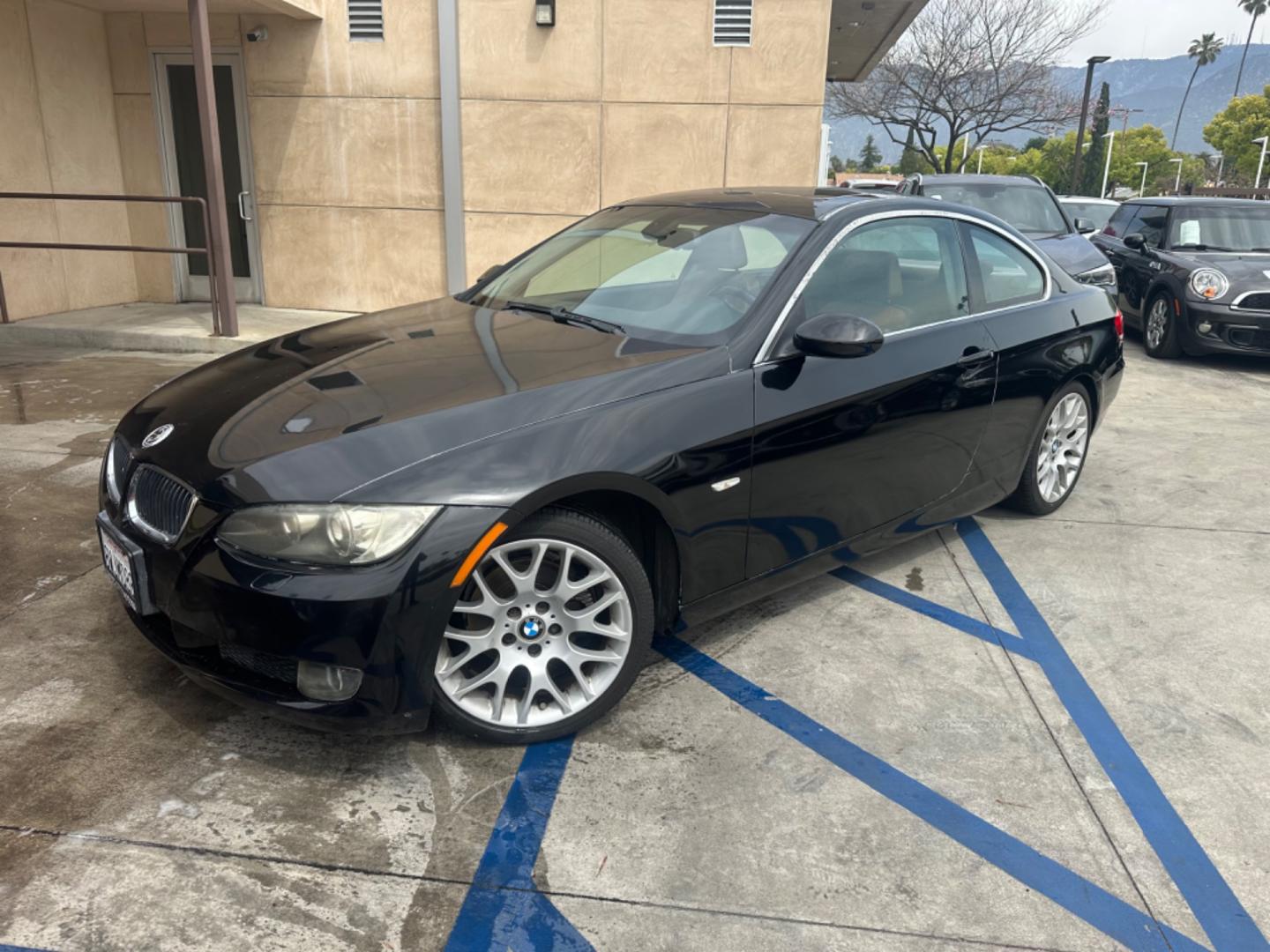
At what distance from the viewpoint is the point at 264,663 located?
257 cm

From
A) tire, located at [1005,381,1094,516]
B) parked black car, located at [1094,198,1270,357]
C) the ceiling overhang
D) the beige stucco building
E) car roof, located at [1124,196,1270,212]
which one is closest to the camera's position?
tire, located at [1005,381,1094,516]

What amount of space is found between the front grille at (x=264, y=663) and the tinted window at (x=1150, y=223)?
34.2 feet

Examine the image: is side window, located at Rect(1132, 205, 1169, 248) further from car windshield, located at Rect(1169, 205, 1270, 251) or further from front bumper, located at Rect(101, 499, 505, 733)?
front bumper, located at Rect(101, 499, 505, 733)

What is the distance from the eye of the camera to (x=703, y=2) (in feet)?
31.9

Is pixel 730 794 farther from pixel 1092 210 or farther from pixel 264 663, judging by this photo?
pixel 1092 210

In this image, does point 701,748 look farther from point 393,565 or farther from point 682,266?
point 682,266

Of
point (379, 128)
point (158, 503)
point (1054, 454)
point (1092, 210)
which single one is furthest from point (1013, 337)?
point (1092, 210)

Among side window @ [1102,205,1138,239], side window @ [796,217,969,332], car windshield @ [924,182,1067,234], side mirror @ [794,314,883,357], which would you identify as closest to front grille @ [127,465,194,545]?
side mirror @ [794,314,883,357]

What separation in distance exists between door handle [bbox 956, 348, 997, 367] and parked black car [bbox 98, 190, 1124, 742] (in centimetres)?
1

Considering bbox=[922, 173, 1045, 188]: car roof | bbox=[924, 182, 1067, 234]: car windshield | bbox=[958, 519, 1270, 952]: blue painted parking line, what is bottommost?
bbox=[958, 519, 1270, 952]: blue painted parking line

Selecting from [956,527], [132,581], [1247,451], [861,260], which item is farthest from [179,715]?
[1247,451]

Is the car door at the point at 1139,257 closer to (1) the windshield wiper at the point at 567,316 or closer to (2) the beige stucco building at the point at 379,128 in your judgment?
(2) the beige stucco building at the point at 379,128

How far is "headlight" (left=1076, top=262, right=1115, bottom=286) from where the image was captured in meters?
8.73

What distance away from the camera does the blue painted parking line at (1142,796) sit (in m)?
2.32
